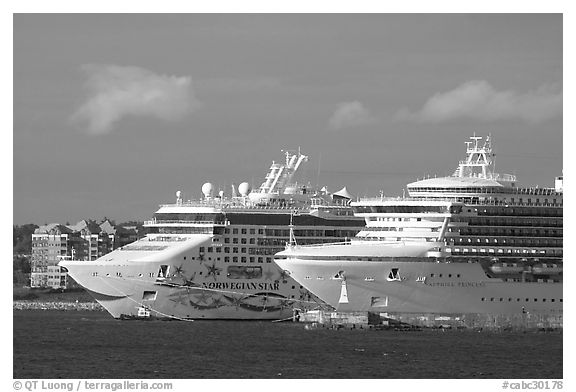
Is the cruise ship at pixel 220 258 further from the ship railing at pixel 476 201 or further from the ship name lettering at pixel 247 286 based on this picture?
the ship railing at pixel 476 201

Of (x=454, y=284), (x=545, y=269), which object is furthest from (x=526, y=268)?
(x=454, y=284)

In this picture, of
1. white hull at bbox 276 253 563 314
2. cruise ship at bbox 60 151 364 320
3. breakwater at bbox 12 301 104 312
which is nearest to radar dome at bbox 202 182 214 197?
cruise ship at bbox 60 151 364 320

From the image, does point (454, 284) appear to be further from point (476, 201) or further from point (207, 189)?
point (207, 189)

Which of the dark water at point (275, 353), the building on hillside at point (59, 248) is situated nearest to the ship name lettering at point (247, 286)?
the dark water at point (275, 353)

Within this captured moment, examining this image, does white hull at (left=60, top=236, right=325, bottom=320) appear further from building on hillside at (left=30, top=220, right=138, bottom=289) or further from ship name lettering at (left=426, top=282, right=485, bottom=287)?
building on hillside at (left=30, top=220, right=138, bottom=289)

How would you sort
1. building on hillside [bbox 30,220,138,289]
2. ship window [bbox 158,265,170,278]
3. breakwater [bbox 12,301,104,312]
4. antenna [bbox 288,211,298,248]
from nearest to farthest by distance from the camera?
antenna [bbox 288,211,298,248], ship window [bbox 158,265,170,278], breakwater [bbox 12,301,104,312], building on hillside [bbox 30,220,138,289]

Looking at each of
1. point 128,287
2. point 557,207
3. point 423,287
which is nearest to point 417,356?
point 423,287

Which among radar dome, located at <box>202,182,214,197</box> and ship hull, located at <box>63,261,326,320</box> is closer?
ship hull, located at <box>63,261,326,320</box>
